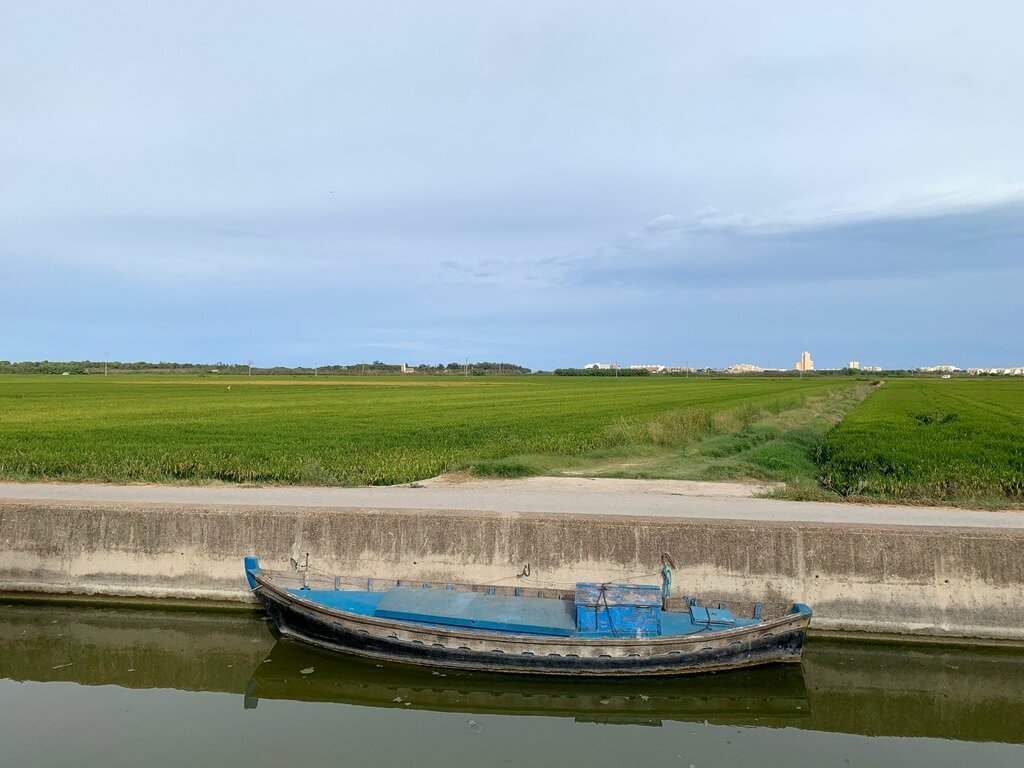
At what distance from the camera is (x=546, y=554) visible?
38.6ft

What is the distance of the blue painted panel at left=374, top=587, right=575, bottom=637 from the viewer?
31.3 feet

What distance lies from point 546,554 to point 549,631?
2.28 meters

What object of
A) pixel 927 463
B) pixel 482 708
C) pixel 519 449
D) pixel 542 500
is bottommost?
pixel 482 708

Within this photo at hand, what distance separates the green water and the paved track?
288cm

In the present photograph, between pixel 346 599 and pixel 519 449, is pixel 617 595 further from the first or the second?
pixel 519 449

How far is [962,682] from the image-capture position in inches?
398

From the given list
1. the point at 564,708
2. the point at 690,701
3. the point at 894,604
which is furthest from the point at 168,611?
the point at 894,604

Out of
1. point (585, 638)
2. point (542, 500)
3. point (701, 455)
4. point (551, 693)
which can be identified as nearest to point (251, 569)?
point (551, 693)

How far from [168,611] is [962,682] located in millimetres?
11167

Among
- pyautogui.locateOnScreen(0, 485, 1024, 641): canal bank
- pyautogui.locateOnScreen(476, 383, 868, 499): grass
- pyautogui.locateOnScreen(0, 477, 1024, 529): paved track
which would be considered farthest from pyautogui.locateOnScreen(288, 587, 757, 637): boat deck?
pyautogui.locateOnScreen(476, 383, 868, 499): grass

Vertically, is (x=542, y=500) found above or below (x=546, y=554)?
above

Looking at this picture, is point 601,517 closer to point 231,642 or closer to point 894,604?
point 894,604

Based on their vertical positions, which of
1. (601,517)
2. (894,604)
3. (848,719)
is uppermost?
(601,517)

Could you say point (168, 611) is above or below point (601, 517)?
below
